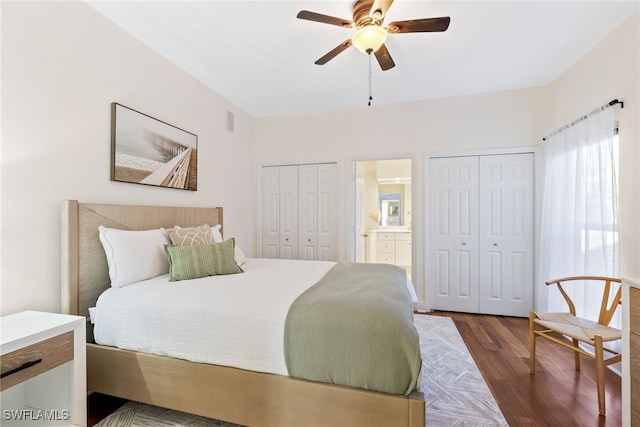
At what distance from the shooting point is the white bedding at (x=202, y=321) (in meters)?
1.41

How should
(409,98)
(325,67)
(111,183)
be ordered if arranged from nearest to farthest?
(111,183)
(325,67)
(409,98)

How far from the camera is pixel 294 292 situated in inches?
67.1

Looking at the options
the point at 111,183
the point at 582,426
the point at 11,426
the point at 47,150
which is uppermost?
the point at 47,150

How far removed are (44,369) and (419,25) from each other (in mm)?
2705

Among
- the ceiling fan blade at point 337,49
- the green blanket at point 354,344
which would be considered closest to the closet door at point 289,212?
the ceiling fan blade at point 337,49

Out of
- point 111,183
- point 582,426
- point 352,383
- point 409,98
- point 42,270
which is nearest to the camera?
point 352,383

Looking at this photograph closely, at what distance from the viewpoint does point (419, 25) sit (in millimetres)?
1728

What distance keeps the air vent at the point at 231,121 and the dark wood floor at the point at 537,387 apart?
9.48 ft

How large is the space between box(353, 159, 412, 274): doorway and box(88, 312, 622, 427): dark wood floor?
2.95 metres

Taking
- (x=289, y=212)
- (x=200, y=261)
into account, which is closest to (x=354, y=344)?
(x=200, y=261)

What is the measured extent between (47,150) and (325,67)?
2278 millimetres

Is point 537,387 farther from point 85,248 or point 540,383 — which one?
point 85,248

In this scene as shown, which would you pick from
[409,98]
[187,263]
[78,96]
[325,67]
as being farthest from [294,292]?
[409,98]

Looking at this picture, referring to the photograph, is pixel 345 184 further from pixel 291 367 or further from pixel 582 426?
pixel 582 426
